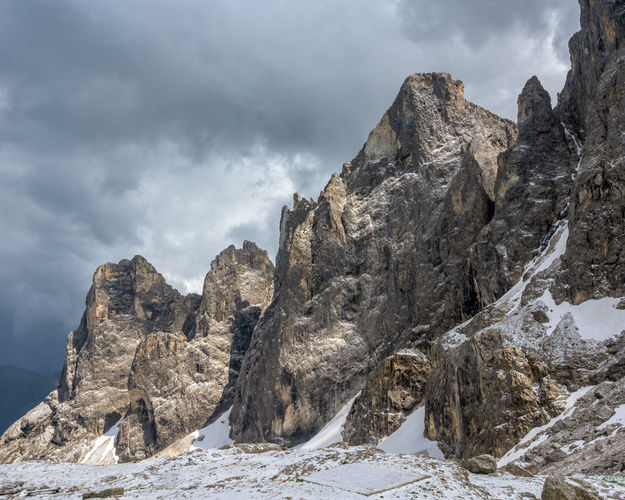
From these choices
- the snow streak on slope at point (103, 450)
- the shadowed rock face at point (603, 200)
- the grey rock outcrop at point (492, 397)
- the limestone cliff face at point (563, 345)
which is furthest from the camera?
the snow streak on slope at point (103, 450)

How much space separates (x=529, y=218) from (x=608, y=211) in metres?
18.1

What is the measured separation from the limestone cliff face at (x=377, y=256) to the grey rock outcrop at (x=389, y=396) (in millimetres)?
9197

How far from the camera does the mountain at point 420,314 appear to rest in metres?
34.5

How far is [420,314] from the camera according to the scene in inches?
3100

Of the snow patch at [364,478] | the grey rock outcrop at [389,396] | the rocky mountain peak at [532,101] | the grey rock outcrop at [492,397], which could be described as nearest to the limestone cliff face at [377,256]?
the grey rock outcrop at [389,396]

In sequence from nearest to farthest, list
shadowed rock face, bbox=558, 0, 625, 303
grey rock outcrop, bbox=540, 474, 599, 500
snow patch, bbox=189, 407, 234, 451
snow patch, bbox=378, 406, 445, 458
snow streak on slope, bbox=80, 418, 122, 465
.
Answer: grey rock outcrop, bbox=540, 474, 599, 500, shadowed rock face, bbox=558, 0, 625, 303, snow patch, bbox=378, 406, 445, 458, snow patch, bbox=189, 407, 234, 451, snow streak on slope, bbox=80, 418, 122, 465

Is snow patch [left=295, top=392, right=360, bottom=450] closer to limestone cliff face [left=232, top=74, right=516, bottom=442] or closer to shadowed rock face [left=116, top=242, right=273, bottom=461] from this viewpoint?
limestone cliff face [left=232, top=74, right=516, bottom=442]

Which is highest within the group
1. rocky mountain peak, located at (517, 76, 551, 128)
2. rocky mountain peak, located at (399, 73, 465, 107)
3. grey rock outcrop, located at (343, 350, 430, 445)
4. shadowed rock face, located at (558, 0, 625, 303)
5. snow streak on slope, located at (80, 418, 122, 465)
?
rocky mountain peak, located at (399, 73, 465, 107)

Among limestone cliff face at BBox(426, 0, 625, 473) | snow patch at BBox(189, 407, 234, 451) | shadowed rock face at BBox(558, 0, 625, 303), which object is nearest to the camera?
limestone cliff face at BBox(426, 0, 625, 473)

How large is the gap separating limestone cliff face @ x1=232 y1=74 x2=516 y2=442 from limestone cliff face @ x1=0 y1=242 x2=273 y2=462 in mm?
23298

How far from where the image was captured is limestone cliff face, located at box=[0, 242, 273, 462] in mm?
126500

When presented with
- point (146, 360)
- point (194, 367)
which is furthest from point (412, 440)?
point (146, 360)

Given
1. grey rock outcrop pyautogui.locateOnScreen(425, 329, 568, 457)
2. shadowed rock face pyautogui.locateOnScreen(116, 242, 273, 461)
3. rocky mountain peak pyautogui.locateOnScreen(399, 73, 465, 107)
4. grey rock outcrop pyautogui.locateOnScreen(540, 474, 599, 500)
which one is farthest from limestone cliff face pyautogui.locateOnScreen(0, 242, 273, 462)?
grey rock outcrop pyautogui.locateOnScreen(540, 474, 599, 500)

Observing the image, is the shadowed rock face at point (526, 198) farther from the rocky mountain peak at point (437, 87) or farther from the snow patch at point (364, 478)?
→ the snow patch at point (364, 478)
